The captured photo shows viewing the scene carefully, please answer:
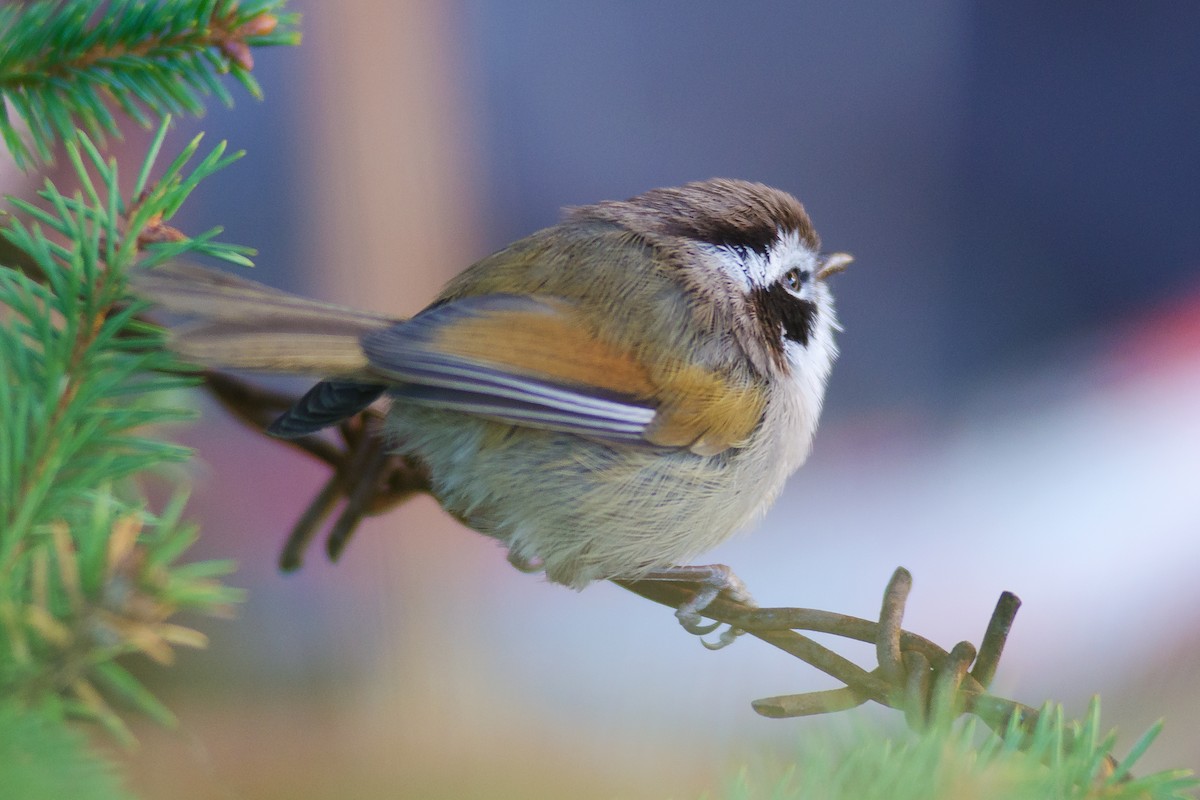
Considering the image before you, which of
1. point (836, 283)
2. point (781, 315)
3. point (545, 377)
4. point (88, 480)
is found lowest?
point (88, 480)

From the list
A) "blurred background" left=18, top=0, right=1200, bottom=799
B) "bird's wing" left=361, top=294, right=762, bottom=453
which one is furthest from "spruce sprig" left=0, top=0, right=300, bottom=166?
"blurred background" left=18, top=0, right=1200, bottom=799

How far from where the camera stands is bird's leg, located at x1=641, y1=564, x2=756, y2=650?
3.56ft

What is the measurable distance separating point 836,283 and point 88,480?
2.99 meters

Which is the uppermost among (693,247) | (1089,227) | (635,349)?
(1089,227)

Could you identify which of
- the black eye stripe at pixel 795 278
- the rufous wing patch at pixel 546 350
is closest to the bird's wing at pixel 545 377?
the rufous wing patch at pixel 546 350

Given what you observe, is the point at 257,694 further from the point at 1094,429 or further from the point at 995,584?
the point at 1094,429

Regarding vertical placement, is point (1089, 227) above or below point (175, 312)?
above

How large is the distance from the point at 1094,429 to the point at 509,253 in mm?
2711

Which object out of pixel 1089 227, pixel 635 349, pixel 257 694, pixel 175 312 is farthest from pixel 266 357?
pixel 1089 227

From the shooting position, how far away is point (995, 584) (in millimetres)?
2971

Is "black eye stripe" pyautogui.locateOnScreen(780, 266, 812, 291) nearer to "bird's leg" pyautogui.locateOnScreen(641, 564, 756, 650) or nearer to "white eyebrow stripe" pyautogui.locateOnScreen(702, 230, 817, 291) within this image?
"white eyebrow stripe" pyautogui.locateOnScreen(702, 230, 817, 291)

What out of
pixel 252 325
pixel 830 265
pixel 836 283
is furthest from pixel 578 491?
pixel 836 283

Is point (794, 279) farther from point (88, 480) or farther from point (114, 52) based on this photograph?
point (88, 480)

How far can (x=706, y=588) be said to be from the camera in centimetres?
112
